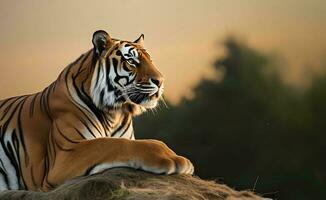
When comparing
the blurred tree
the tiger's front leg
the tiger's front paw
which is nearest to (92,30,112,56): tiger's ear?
the tiger's front leg

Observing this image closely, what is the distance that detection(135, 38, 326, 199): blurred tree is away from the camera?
530cm

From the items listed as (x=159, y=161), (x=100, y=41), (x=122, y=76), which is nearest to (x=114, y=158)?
(x=159, y=161)

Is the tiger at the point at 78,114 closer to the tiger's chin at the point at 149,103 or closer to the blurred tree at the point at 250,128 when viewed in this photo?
the tiger's chin at the point at 149,103

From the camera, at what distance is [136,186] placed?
9.30ft

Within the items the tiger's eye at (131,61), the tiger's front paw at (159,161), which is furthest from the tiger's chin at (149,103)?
the tiger's front paw at (159,161)

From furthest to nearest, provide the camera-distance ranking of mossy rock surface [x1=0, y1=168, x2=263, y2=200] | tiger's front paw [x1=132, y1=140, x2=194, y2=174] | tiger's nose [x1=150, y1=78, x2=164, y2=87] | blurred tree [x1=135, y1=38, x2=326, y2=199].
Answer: blurred tree [x1=135, y1=38, x2=326, y2=199] < tiger's nose [x1=150, y1=78, x2=164, y2=87] < tiger's front paw [x1=132, y1=140, x2=194, y2=174] < mossy rock surface [x1=0, y1=168, x2=263, y2=200]

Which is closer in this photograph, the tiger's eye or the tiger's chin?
the tiger's chin

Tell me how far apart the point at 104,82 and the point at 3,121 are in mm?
719

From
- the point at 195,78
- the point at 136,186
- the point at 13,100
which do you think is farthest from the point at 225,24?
the point at 136,186

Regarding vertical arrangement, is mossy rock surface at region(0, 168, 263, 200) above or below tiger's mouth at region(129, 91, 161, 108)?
below

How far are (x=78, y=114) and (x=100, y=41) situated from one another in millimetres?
375

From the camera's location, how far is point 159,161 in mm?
3018

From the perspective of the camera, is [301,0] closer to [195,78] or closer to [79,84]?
[195,78]

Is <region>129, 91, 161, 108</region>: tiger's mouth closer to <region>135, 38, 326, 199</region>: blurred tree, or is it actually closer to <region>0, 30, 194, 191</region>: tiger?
<region>0, 30, 194, 191</region>: tiger
